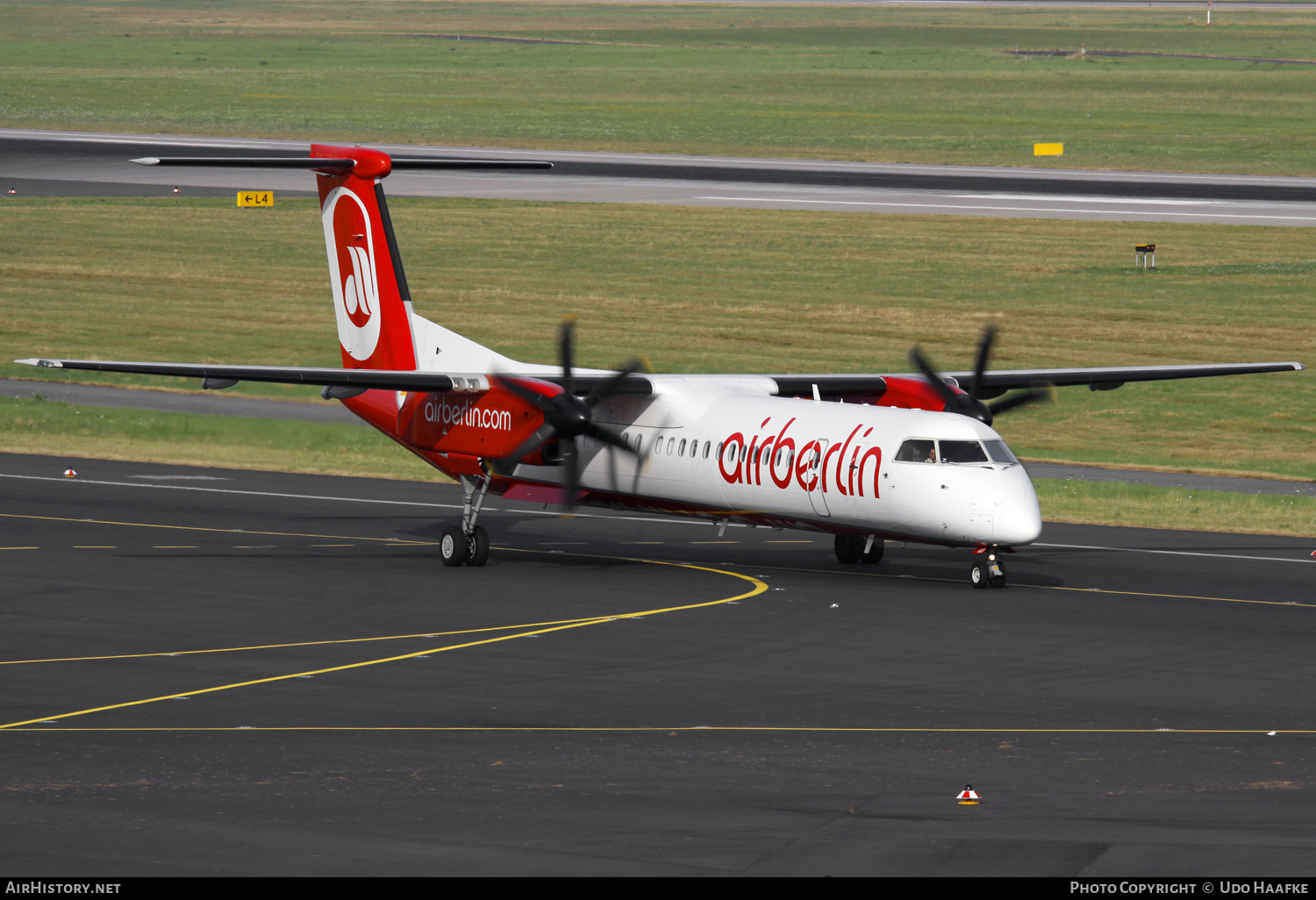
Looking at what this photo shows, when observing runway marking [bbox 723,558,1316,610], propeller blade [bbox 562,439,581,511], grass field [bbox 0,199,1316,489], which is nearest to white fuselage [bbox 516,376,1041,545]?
propeller blade [bbox 562,439,581,511]

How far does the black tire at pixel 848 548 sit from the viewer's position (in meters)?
33.6

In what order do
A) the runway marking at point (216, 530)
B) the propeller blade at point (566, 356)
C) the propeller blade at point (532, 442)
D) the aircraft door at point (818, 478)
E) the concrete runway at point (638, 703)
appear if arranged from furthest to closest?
the runway marking at point (216, 530) < the propeller blade at point (532, 442) < the propeller blade at point (566, 356) < the aircraft door at point (818, 478) < the concrete runway at point (638, 703)

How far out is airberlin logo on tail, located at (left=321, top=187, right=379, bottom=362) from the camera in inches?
1410

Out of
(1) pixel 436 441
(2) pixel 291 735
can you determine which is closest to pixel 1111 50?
(1) pixel 436 441

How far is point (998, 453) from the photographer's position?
97.1 ft

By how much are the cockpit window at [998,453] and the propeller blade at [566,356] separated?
23.0ft

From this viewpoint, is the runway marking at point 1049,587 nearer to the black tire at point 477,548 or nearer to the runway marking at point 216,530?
the black tire at point 477,548

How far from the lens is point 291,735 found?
20688 millimetres

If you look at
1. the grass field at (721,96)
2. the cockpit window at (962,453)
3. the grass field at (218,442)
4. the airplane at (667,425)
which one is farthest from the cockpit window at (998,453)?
the grass field at (721,96)

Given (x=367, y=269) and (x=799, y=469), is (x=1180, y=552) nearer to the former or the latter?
(x=799, y=469)

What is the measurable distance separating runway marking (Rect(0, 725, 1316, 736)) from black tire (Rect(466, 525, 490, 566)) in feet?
38.8

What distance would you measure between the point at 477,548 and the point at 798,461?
632cm

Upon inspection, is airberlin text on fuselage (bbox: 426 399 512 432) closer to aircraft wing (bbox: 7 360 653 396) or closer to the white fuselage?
aircraft wing (bbox: 7 360 653 396)

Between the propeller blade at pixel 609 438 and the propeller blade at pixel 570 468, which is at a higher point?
the propeller blade at pixel 609 438
